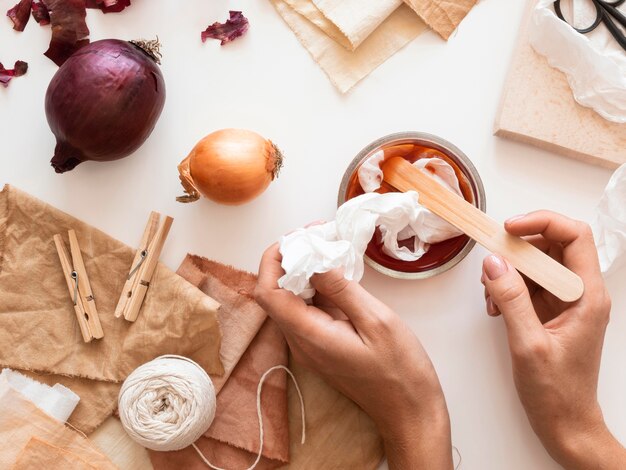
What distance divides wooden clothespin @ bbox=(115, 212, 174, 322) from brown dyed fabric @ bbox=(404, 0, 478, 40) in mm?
506

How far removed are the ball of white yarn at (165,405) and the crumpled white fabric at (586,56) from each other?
719 mm

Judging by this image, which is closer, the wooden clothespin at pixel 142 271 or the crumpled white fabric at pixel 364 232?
the crumpled white fabric at pixel 364 232

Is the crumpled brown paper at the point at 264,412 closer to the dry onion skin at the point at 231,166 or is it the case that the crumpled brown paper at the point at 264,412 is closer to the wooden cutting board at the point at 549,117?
the dry onion skin at the point at 231,166

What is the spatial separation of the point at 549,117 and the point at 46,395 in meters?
0.88

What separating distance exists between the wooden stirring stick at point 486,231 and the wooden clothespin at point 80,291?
0.49 meters

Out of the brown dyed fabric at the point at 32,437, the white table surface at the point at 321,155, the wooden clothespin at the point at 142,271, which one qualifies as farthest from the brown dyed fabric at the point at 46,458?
the white table surface at the point at 321,155

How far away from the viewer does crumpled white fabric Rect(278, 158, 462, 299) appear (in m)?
0.82

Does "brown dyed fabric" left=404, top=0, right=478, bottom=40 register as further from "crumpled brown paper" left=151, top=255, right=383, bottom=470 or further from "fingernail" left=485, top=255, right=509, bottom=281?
"crumpled brown paper" left=151, top=255, right=383, bottom=470

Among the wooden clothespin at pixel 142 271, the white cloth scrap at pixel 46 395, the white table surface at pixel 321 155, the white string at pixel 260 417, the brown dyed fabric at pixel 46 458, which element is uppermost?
the white table surface at pixel 321 155

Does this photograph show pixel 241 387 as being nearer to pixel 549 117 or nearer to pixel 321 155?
pixel 321 155

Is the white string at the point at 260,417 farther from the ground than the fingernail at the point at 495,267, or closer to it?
closer to it

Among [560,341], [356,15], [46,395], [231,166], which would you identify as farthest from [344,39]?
[46,395]

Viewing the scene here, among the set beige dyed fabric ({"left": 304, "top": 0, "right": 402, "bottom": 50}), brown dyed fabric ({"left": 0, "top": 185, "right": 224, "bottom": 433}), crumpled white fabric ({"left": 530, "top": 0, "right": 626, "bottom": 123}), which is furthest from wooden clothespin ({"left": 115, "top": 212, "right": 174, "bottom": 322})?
crumpled white fabric ({"left": 530, "top": 0, "right": 626, "bottom": 123})

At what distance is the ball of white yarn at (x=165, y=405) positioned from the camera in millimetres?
904
